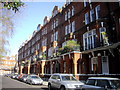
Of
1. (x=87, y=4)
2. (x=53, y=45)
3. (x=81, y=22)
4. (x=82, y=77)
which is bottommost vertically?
(x=82, y=77)

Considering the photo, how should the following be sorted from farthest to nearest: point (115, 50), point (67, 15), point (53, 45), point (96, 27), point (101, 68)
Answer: point (53, 45)
point (67, 15)
point (96, 27)
point (101, 68)
point (115, 50)

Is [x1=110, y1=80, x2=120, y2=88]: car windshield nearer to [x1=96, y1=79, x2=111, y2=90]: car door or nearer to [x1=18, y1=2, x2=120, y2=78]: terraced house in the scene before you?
[x1=96, y1=79, x2=111, y2=90]: car door

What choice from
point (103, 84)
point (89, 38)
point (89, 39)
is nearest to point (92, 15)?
point (89, 38)

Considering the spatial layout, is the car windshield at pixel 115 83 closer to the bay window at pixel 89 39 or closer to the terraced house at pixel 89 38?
the terraced house at pixel 89 38

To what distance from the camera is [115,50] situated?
15.8m

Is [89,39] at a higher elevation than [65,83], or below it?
higher

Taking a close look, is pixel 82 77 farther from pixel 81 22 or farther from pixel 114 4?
pixel 114 4

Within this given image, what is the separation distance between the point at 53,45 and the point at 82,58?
1142 cm

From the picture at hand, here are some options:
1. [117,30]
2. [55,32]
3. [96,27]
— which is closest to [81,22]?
[96,27]

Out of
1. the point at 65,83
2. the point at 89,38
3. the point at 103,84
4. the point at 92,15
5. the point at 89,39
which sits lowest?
the point at 65,83

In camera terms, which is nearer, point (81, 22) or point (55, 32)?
point (81, 22)

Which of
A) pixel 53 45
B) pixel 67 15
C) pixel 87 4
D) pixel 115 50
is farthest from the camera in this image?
pixel 53 45

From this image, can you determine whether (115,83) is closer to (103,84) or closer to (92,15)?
(103,84)

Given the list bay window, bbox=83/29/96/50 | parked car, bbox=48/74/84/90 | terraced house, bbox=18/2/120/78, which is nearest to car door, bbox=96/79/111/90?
parked car, bbox=48/74/84/90
